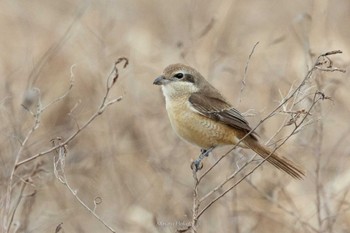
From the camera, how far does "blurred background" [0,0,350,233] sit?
5961 mm

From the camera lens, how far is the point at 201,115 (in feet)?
17.0

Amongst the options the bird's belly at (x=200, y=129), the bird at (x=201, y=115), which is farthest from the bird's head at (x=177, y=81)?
the bird's belly at (x=200, y=129)

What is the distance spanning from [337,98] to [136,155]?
1.67 metres

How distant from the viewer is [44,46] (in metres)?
9.50

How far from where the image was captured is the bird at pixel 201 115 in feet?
16.8

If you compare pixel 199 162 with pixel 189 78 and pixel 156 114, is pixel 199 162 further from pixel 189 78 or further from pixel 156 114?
pixel 156 114

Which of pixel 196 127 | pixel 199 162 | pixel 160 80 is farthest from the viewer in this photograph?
pixel 160 80

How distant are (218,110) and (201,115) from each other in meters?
0.11

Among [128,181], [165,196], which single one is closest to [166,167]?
[165,196]

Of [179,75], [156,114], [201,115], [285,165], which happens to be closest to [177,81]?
[179,75]

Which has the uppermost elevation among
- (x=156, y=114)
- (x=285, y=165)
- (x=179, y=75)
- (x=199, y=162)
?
(x=156, y=114)

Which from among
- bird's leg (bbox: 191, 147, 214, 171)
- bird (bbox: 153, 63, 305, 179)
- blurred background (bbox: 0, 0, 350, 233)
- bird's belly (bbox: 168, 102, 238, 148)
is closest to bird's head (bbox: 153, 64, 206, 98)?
bird (bbox: 153, 63, 305, 179)

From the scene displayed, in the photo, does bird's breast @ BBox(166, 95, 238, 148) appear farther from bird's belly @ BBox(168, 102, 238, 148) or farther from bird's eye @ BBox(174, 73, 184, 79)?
bird's eye @ BBox(174, 73, 184, 79)

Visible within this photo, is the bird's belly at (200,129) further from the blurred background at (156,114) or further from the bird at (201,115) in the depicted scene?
the blurred background at (156,114)
